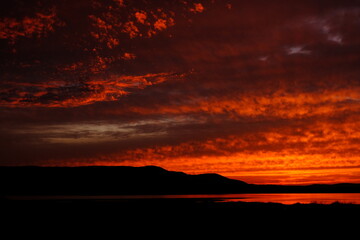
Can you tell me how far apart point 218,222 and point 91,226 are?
30.5 ft

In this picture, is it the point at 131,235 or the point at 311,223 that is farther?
the point at 311,223

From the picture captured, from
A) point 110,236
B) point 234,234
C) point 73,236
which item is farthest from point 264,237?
point 73,236

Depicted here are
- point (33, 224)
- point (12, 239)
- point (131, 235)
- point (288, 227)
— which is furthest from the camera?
point (33, 224)

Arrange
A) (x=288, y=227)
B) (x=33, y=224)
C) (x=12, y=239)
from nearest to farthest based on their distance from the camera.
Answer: (x=12, y=239) < (x=288, y=227) < (x=33, y=224)

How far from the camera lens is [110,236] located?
20.5 meters

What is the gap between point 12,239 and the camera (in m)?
19.4

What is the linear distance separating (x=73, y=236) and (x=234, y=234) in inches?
372

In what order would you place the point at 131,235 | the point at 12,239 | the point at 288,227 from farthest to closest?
the point at 288,227, the point at 131,235, the point at 12,239

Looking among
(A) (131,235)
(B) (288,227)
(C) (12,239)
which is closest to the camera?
(C) (12,239)

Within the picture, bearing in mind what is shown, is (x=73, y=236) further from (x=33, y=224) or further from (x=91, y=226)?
(x=33, y=224)

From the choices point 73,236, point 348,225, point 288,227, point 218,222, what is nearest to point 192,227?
point 218,222

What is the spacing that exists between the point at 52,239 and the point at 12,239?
2137mm

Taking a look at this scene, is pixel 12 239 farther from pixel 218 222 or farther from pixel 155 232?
pixel 218 222

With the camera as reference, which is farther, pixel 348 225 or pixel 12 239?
pixel 348 225
